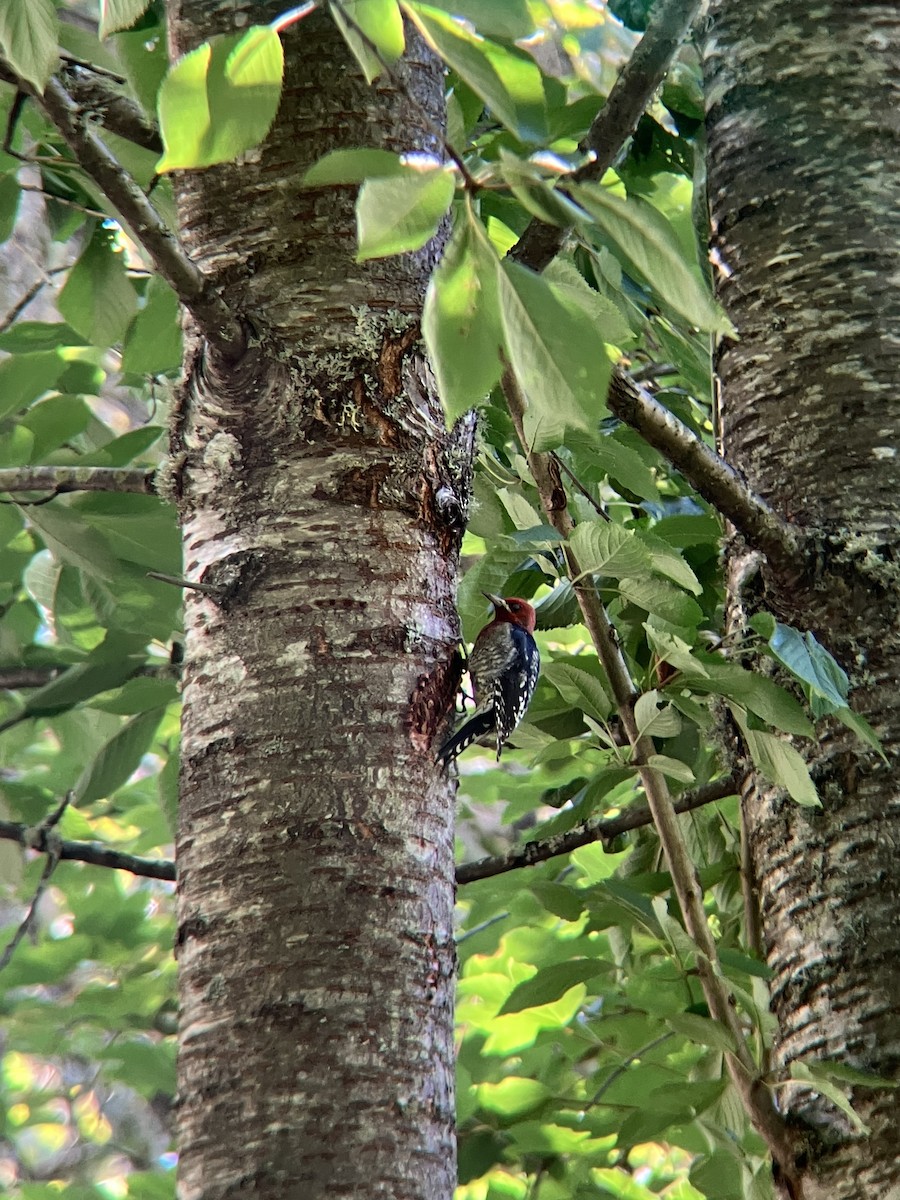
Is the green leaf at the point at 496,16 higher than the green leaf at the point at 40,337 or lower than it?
lower

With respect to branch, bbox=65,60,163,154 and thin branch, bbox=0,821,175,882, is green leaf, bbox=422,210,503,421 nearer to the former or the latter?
branch, bbox=65,60,163,154

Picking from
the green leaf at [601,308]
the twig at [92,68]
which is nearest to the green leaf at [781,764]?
the green leaf at [601,308]

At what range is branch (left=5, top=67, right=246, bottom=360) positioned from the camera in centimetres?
96

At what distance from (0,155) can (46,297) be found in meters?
4.38

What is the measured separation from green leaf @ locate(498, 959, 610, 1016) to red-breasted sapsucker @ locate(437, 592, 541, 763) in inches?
13.8

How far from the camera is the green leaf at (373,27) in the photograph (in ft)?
2.41

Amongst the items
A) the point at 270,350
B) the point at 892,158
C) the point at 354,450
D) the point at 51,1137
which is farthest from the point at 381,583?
the point at 51,1137

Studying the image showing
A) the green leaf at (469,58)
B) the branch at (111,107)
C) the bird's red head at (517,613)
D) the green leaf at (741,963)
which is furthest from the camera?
the bird's red head at (517,613)

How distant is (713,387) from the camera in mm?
2094

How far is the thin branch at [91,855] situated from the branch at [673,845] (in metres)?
0.63

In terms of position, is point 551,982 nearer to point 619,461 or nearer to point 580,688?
point 580,688

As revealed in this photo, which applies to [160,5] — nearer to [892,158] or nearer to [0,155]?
[0,155]

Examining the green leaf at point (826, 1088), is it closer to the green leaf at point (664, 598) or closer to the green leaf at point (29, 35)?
the green leaf at point (664, 598)

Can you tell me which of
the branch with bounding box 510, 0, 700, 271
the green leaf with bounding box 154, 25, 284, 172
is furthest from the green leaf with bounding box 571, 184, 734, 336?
the branch with bounding box 510, 0, 700, 271
